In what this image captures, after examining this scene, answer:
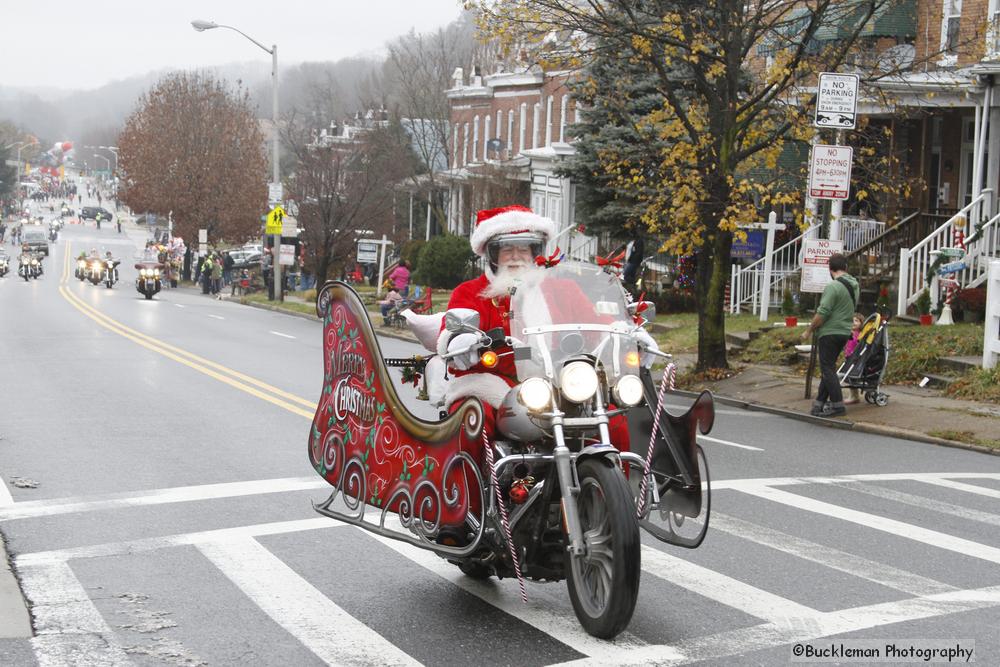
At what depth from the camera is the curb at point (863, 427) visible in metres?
13.8

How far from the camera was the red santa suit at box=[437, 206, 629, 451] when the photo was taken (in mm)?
6656

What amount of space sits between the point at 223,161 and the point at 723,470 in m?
67.1

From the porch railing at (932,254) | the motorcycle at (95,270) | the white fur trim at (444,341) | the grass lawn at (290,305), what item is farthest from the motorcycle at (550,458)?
the motorcycle at (95,270)

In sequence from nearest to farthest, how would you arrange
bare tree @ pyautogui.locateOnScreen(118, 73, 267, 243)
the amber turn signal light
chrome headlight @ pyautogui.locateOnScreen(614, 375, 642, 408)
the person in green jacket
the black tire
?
1. the black tire
2. chrome headlight @ pyautogui.locateOnScreen(614, 375, 642, 408)
3. the amber turn signal light
4. the person in green jacket
5. bare tree @ pyautogui.locateOnScreen(118, 73, 267, 243)

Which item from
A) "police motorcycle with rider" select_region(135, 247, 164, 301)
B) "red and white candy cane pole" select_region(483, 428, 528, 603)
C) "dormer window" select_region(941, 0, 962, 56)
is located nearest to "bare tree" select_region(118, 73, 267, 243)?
"police motorcycle with rider" select_region(135, 247, 164, 301)

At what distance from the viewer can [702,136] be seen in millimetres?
19453

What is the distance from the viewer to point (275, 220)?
4591cm

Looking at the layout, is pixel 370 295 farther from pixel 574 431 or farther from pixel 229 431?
pixel 574 431

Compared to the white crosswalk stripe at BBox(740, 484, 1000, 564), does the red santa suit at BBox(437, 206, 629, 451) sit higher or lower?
higher

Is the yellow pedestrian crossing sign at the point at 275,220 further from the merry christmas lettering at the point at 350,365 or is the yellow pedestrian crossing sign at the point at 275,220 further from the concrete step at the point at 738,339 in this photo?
the merry christmas lettering at the point at 350,365

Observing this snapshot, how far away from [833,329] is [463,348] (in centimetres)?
1024

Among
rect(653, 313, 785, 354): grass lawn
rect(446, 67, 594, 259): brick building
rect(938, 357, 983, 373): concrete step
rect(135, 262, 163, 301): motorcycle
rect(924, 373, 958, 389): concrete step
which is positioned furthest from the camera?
rect(135, 262, 163, 301): motorcycle

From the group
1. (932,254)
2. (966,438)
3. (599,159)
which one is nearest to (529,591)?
(966,438)

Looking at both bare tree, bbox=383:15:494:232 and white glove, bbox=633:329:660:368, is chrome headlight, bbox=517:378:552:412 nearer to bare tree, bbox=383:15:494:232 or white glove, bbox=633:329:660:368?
white glove, bbox=633:329:660:368
